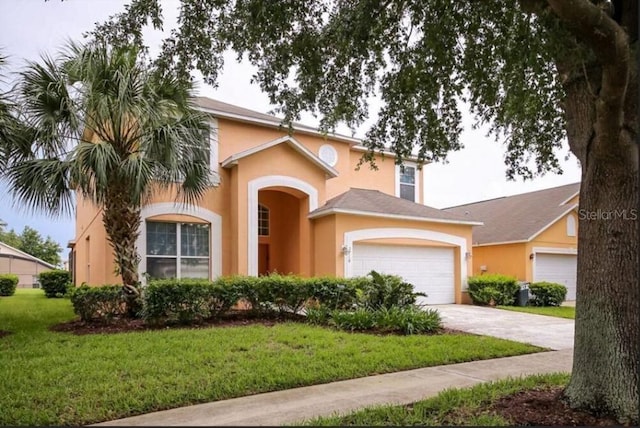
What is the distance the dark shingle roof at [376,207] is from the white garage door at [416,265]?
119 centimetres

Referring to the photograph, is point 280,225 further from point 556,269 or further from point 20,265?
point 20,265

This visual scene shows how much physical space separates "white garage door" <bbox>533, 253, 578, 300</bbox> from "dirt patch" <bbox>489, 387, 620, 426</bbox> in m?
16.8

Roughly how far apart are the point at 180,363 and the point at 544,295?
1559 centimetres

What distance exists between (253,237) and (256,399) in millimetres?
9732

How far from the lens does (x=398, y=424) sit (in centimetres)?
449

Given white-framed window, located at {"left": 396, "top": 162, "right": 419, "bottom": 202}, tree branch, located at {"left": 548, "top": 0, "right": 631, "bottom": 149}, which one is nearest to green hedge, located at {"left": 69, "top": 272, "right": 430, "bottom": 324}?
tree branch, located at {"left": 548, "top": 0, "right": 631, "bottom": 149}

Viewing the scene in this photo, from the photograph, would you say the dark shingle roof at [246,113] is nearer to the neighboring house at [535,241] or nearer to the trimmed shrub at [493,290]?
the trimmed shrub at [493,290]

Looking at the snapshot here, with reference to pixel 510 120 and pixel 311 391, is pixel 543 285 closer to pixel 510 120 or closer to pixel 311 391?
pixel 510 120

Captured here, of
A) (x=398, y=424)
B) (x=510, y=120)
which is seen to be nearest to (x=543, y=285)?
(x=510, y=120)

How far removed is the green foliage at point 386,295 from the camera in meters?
11.2

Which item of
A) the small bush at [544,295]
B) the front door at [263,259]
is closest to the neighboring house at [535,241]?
the small bush at [544,295]

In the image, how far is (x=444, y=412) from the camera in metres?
4.84

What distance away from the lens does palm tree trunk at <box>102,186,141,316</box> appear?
10859 mm

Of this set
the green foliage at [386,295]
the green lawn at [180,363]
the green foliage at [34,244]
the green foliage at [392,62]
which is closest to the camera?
the green lawn at [180,363]
